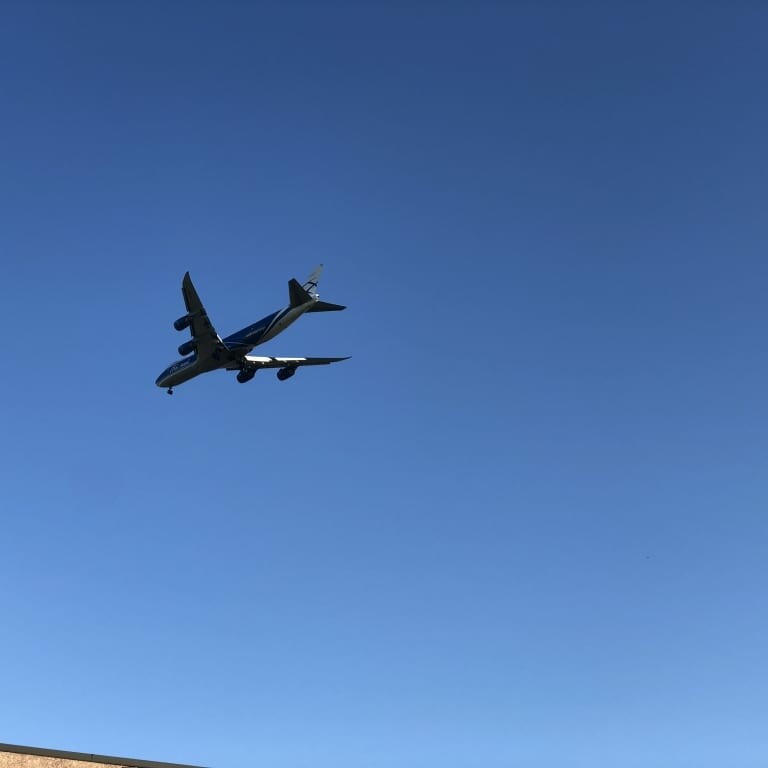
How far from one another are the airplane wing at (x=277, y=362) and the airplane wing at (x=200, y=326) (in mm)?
2979

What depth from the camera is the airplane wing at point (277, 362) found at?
86.2 m

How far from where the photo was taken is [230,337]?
277ft

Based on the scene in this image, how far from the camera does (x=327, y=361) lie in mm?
91812

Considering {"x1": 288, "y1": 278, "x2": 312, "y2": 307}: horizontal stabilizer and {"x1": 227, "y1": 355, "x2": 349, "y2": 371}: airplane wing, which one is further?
{"x1": 227, "y1": 355, "x2": 349, "y2": 371}: airplane wing

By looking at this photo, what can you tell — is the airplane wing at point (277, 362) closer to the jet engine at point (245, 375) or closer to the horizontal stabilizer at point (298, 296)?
the jet engine at point (245, 375)

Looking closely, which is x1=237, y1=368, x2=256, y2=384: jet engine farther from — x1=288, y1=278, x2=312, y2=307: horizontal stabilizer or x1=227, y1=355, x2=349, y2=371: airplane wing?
x1=288, y1=278, x2=312, y2=307: horizontal stabilizer

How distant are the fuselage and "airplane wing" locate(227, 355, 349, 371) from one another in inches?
42.5

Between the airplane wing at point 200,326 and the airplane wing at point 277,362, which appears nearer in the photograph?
the airplane wing at point 200,326

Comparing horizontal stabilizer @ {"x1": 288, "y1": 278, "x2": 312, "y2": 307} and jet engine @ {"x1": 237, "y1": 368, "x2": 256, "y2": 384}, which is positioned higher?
horizontal stabilizer @ {"x1": 288, "y1": 278, "x2": 312, "y2": 307}

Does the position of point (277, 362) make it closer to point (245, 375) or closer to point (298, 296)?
point (245, 375)

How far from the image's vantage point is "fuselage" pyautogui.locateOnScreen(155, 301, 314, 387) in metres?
82.6

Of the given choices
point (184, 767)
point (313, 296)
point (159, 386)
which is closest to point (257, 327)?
point (313, 296)

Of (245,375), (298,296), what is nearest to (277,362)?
(245,375)

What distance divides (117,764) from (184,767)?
3009mm
